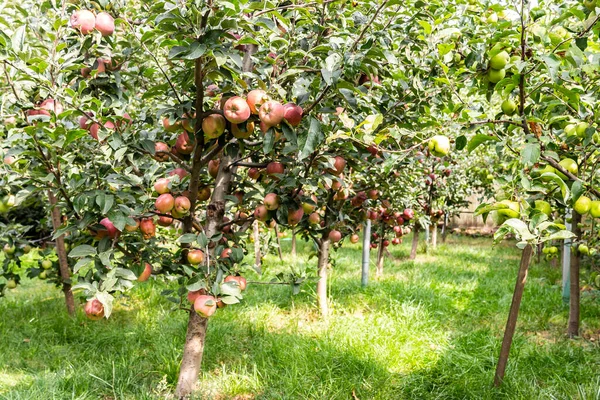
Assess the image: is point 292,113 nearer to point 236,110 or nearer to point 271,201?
point 236,110

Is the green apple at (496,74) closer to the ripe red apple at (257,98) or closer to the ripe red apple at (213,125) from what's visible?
the ripe red apple at (257,98)

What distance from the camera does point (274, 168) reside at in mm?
1942

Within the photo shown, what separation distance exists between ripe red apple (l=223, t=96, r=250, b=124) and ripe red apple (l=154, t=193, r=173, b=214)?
0.48 metres

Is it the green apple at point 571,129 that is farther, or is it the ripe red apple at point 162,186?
the ripe red apple at point 162,186

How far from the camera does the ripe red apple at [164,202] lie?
1.84 meters

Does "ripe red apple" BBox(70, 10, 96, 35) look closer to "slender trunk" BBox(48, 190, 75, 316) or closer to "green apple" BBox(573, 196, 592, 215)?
"green apple" BBox(573, 196, 592, 215)

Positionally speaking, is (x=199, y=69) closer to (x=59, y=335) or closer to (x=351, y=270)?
(x=59, y=335)

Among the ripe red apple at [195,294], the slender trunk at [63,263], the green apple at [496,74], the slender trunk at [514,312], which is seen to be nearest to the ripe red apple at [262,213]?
the ripe red apple at [195,294]

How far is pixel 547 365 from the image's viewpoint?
284cm

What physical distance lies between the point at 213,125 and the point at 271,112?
0.27m

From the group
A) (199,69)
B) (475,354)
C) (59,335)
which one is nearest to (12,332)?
(59,335)

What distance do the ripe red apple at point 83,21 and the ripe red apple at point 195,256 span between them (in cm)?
100

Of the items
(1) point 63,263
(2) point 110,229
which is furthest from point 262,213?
(1) point 63,263

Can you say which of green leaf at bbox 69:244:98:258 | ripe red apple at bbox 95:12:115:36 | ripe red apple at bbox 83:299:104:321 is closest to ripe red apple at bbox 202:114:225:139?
ripe red apple at bbox 95:12:115:36
